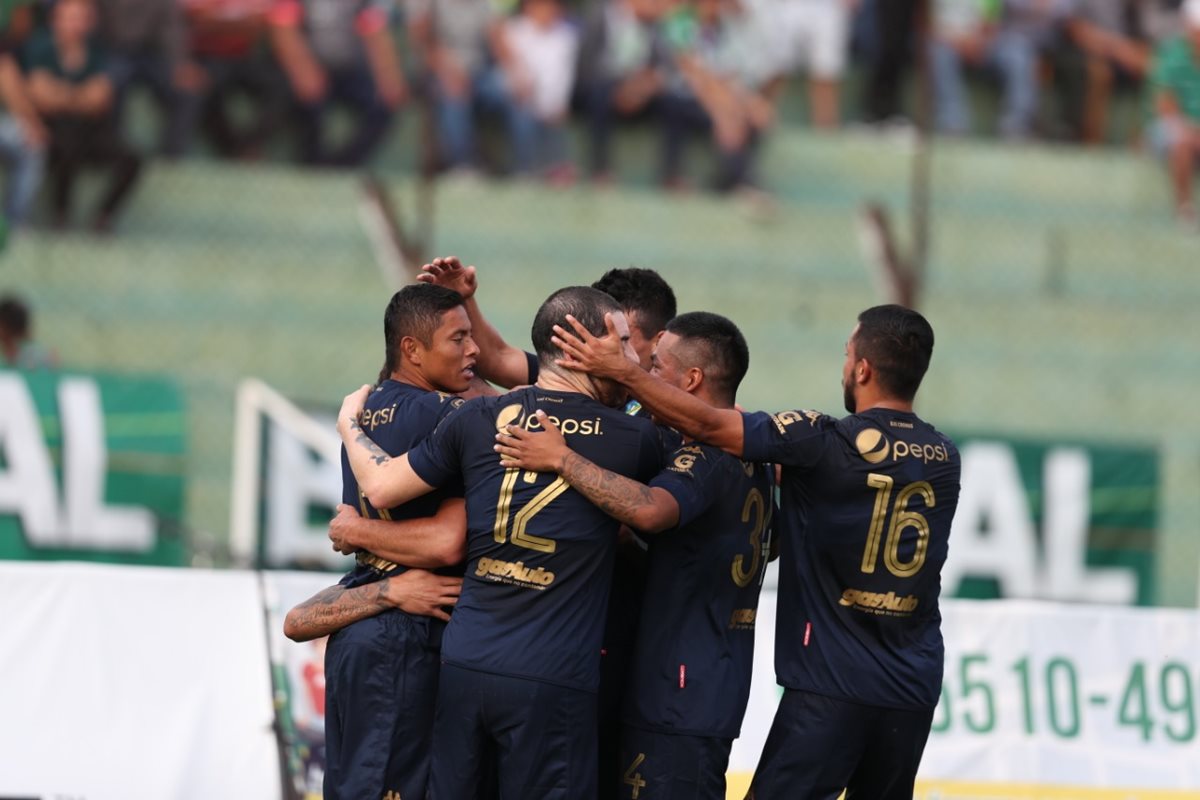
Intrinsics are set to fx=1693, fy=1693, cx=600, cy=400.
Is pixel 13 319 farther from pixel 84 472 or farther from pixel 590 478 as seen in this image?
pixel 590 478

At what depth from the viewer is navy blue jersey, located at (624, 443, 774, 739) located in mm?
5641

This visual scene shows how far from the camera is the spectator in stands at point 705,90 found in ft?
45.0

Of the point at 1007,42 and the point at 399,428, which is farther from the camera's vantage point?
the point at 1007,42

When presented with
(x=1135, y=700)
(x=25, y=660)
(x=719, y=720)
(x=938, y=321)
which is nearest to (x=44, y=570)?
(x=25, y=660)

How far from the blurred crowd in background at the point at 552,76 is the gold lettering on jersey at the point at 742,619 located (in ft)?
20.9

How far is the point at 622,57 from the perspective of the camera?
1375 cm

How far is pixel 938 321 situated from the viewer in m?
14.2

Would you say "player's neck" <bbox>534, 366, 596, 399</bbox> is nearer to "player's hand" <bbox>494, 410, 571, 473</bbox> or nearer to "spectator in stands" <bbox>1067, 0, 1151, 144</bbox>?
"player's hand" <bbox>494, 410, 571, 473</bbox>

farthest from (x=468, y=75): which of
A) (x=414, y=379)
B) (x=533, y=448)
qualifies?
(x=533, y=448)

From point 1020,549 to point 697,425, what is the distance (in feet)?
18.0

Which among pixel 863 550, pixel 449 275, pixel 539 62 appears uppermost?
pixel 539 62

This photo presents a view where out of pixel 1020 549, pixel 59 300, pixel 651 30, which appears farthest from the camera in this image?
pixel 651 30

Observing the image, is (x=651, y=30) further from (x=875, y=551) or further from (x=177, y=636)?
(x=875, y=551)

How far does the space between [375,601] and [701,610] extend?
1.12 m
